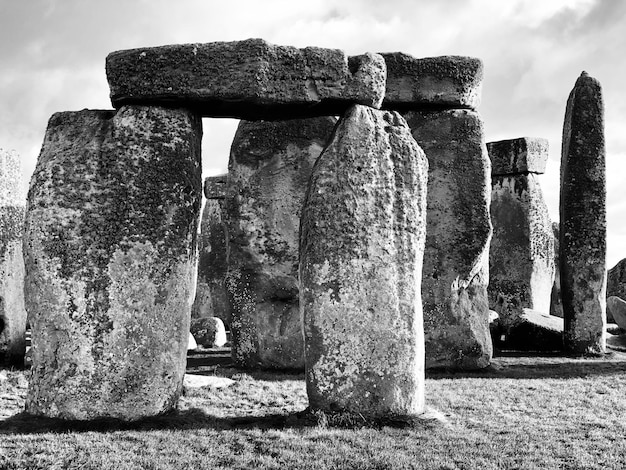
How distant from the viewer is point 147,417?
6.23 metres

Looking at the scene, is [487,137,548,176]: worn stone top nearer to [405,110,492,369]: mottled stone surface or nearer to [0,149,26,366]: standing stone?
[405,110,492,369]: mottled stone surface

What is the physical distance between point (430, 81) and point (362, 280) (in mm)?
5392

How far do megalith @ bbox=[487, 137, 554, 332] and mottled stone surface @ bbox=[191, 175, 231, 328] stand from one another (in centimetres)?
626

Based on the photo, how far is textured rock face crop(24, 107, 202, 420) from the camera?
617 centimetres

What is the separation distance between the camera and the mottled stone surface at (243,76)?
6.46 meters

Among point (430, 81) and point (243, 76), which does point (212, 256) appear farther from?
point (243, 76)

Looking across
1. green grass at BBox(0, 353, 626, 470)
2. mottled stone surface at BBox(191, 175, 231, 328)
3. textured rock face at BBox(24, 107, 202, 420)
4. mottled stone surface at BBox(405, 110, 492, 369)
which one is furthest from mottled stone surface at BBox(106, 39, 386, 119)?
mottled stone surface at BBox(191, 175, 231, 328)

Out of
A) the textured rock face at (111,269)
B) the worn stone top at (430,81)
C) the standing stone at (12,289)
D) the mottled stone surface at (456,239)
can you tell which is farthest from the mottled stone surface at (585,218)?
the standing stone at (12,289)

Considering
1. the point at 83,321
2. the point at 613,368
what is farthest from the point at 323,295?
the point at 613,368

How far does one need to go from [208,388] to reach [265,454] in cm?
291

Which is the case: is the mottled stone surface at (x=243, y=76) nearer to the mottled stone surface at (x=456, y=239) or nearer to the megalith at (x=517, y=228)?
the mottled stone surface at (x=456, y=239)

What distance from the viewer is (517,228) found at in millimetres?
16203

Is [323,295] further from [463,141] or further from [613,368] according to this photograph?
[613,368]

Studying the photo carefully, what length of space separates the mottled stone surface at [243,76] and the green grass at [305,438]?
8.53 ft
